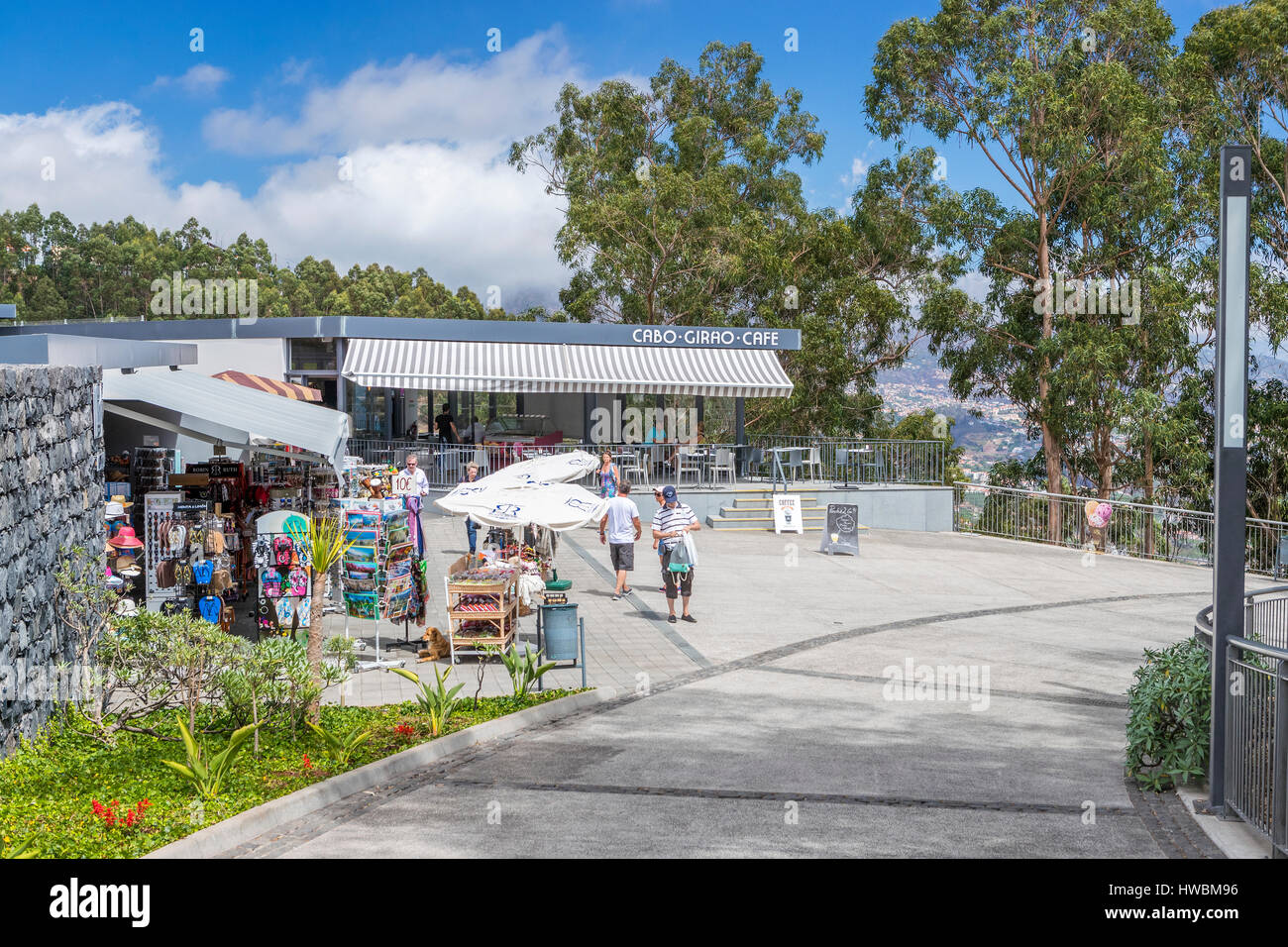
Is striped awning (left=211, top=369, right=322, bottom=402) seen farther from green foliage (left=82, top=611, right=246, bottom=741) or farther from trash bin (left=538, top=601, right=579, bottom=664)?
green foliage (left=82, top=611, right=246, bottom=741)

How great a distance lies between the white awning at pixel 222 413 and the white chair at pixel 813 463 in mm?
14830

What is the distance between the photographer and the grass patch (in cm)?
606

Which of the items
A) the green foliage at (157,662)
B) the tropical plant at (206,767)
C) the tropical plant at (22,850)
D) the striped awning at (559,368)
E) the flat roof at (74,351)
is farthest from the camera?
the striped awning at (559,368)

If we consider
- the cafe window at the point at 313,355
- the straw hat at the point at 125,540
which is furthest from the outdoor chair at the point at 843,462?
the straw hat at the point at 125,540

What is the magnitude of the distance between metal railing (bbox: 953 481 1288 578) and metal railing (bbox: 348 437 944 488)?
1.50m

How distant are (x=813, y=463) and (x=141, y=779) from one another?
20.6m

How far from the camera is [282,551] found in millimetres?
10820

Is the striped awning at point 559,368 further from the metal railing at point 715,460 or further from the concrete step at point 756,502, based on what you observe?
the concrete step at point 756,502

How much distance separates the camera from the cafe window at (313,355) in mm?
26375

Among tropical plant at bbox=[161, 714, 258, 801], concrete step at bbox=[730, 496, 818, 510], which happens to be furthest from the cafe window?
tropical plant at bbox=[161, 714, 258, 801]

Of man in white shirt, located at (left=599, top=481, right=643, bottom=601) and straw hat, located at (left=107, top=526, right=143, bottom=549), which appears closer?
straw hat, located at (left=107, top=526, right=143, bottom=549)

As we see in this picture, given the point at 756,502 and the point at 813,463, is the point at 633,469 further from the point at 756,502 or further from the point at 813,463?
the point at 813,463

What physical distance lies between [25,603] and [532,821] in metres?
3.67

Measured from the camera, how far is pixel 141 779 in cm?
712
